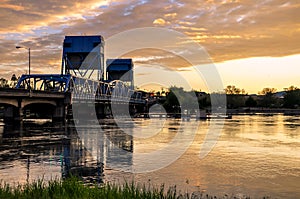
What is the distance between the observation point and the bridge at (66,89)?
289 feet

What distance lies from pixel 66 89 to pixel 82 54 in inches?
1709

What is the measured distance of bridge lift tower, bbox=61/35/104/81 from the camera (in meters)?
156

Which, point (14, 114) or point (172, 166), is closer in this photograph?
point (172, 166)

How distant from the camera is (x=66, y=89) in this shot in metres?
121

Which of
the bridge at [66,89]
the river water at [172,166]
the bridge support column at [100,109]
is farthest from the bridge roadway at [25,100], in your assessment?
the bridge support column at [100,109]

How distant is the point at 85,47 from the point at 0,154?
4956 inches

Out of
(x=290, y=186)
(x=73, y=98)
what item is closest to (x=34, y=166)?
(x=290, y=186)

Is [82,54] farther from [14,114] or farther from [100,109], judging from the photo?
[14,114]

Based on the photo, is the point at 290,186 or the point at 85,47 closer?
the point at 290,186

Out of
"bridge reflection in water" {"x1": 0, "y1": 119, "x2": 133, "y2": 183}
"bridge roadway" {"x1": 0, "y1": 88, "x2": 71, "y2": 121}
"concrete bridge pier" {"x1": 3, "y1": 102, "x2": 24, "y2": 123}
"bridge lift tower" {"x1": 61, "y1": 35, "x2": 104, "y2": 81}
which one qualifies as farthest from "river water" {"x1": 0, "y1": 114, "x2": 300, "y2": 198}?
"bridge lift tower" {"x1": 61, "y1": 35, "x2": 104, "y2": 81}

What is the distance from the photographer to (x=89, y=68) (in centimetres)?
16488

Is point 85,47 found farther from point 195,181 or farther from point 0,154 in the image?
point 195,181

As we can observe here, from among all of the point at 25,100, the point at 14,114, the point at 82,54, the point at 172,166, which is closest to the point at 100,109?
the point at 82,54

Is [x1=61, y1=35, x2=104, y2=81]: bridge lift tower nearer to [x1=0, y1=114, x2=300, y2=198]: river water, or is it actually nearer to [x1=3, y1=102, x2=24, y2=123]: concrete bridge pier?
[x1=3, y1=102, x2=24, y2=123]: concrete bridge pier
